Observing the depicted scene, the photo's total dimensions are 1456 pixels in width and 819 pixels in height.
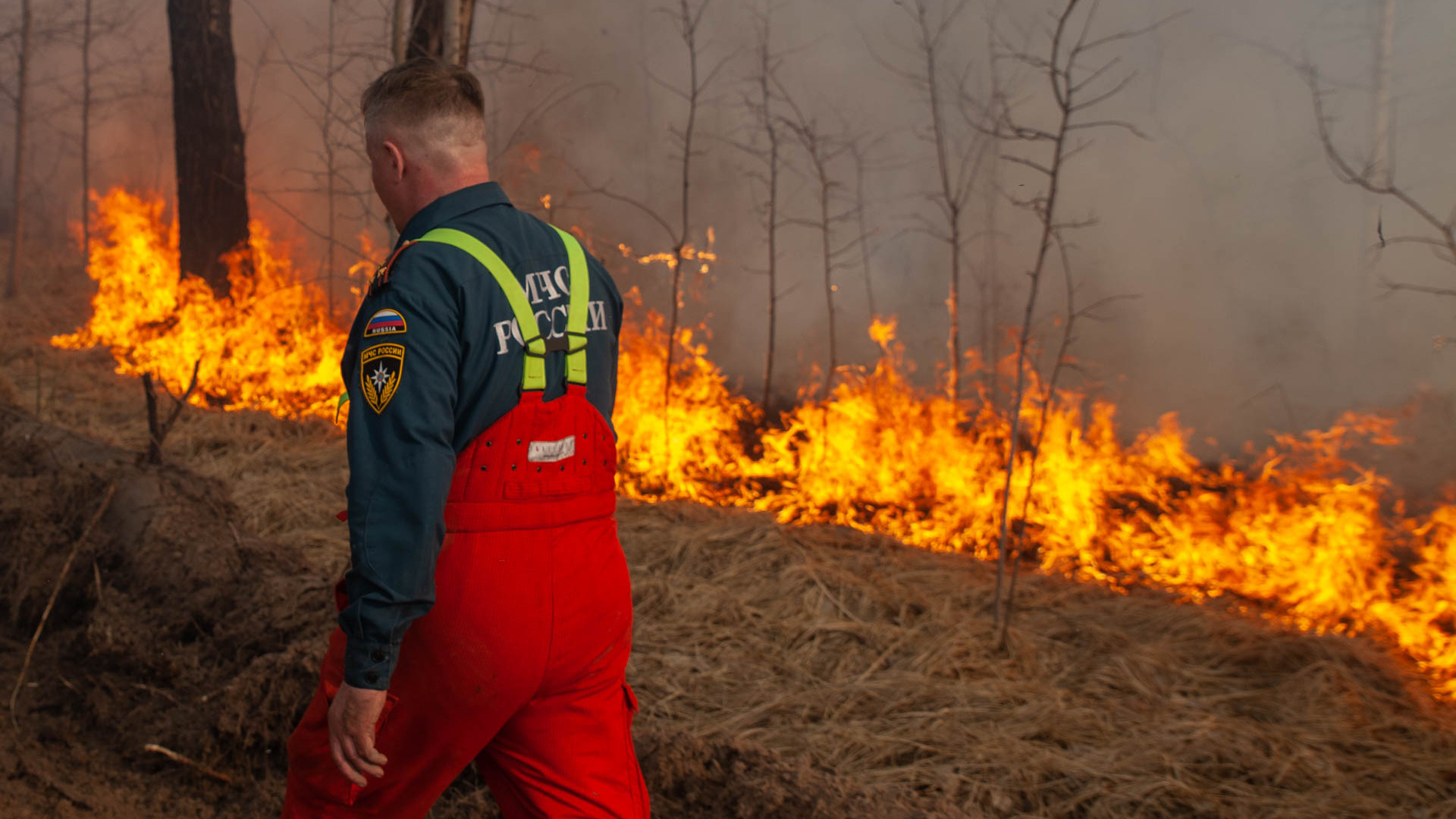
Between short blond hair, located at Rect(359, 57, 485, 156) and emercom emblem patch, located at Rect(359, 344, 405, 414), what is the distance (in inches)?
16.1

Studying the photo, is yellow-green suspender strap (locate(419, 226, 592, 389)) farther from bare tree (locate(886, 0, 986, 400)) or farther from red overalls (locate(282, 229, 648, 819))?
bare tree (locate(886, 0, 986, 400))

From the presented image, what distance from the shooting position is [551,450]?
5.29ft

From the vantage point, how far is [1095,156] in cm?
873

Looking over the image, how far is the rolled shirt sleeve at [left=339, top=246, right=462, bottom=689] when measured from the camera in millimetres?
1411

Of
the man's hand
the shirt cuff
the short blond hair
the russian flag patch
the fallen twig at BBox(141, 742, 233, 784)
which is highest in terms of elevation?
the short blond hair

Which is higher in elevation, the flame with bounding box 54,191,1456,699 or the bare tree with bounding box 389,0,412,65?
the bare tree with bounding box 389,0,412,65

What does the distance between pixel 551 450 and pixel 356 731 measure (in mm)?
537

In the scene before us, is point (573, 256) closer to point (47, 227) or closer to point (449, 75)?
point (449, 75)

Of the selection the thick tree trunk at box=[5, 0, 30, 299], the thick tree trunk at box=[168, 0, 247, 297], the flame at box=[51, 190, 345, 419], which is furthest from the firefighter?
the thick tree trunk at box=[5, 0, 30, 299]

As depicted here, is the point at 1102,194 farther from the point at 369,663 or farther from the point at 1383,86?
the point at 369,663

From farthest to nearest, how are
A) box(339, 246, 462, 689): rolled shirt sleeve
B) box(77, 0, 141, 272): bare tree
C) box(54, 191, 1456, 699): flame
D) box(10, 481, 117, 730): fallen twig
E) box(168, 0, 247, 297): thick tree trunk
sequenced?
1. box(77, 0, 141, 272): bare tree
2. box(168, 0, 247, 297): thick tree trunk
3. box(54, 191, 1456, 699): flame
4. box(10, 481, 117, 730): fallen twig
5. box(339, 246, 462, 689): rolled shirt sleeve

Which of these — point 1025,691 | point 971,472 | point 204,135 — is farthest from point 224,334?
point 1025,691

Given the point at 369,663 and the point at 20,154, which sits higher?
the point at 20,154

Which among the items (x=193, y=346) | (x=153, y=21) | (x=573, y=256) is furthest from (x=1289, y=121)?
(x=153, y=21)
